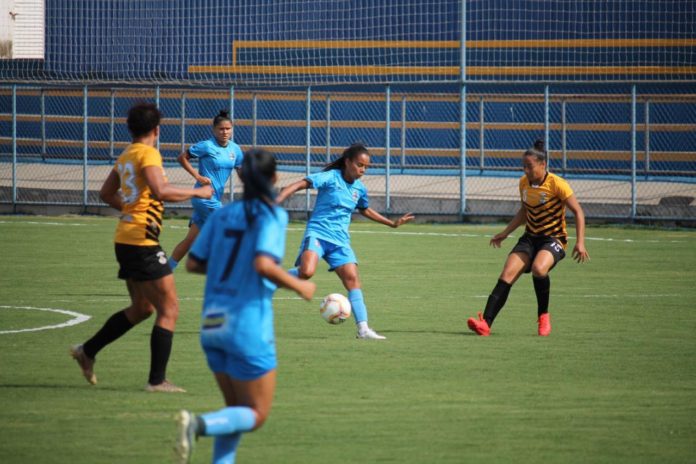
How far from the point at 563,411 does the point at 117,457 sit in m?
3.06

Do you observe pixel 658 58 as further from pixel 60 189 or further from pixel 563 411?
pixel 563 411

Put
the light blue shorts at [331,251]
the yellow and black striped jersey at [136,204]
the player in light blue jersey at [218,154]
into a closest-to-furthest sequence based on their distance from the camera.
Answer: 1. the yellow and black striped jersey at [136,204]
2. the light blue shorts at [331,251]
3. the player in light blue jersey at [218,154]

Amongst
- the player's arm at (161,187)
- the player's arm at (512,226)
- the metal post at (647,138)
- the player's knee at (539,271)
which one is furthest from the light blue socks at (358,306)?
the metal post at (647,138)

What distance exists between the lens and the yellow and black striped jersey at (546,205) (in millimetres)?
12453

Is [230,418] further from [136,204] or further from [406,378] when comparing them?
[406,378]

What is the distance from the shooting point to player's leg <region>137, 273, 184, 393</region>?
8875 mm

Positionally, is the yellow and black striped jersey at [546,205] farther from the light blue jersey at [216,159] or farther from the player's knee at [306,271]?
the light blue jersey at [216,159]

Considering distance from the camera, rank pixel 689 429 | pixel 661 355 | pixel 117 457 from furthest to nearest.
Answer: pixel 661 355 → pixel 689 429 → pixel 117 457

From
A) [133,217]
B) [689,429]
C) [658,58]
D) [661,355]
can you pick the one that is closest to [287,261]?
[661,355]

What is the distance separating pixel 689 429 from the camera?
26.1 ft

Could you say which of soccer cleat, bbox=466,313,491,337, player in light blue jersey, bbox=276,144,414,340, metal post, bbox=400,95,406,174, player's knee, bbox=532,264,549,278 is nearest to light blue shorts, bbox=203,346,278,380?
player in light blue jersey, bbox=276,144,414,340

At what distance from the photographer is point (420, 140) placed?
30.8m

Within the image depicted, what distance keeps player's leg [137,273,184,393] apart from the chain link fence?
58.5 feet

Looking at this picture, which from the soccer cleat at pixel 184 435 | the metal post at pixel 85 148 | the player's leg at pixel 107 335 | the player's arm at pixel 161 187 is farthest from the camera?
the metal post at pixel 85 148
